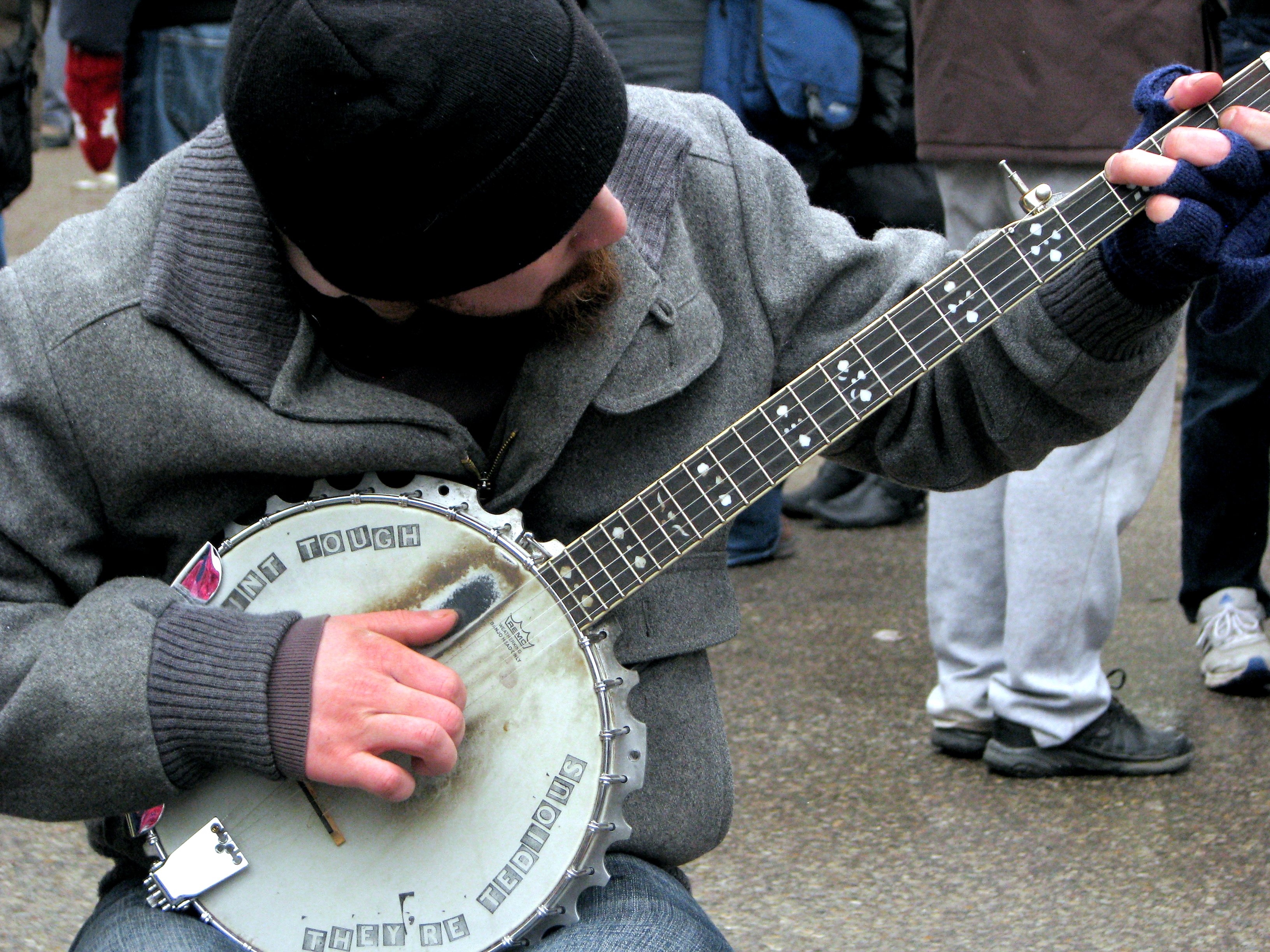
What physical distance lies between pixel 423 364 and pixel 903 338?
497 mm

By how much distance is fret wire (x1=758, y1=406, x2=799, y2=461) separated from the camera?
159 cm

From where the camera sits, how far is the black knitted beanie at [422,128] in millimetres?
1357

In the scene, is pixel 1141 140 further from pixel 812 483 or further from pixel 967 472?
pixel 812 483

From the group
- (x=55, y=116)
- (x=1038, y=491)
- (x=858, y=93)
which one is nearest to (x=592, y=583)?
(x=1038, y=491)

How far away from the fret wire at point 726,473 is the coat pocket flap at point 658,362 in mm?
71

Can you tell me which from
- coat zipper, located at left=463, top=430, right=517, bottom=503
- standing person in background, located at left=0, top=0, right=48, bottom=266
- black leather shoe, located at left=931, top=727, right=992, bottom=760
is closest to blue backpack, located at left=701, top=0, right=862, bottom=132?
black leather shoe, located at left=931, top=727, right=992, bottom=760

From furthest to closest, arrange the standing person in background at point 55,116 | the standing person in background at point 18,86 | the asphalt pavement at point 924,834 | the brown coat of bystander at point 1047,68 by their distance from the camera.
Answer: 1. the standing person in background at point 55,116
2. the standing person in background at point 18,86
3. the brown coat of bystander at point 1047,68
4. the asphalt pavement at point 924,834

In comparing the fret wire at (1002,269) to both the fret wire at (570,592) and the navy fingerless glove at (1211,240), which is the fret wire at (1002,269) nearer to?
the navy fingerless glove at (1211,240)

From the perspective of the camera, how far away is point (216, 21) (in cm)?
362

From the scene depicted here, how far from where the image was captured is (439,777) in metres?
1.55

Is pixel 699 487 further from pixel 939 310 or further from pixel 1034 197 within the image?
pixel 1034 197

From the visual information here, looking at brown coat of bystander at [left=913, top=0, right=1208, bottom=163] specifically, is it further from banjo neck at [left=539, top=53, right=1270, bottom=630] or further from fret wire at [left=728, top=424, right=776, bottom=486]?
fret wire at [left=728, top=424, right=776, bottom=486]

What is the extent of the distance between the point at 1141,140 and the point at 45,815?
4.11 feet

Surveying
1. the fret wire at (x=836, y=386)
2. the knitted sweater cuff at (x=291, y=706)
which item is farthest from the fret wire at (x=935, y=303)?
the knitted sweater cuff at (x=291, y=706)
